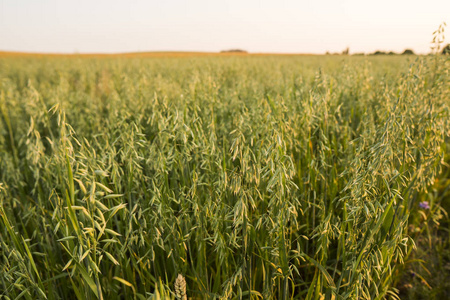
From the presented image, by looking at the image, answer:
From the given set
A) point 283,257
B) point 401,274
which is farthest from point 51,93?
point 401,274

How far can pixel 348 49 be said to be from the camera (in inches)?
130

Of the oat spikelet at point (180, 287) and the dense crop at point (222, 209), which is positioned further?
the dense crop at point (222, 209)

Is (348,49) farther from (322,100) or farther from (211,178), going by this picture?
(211,178)

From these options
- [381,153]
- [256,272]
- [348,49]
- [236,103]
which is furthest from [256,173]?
[348,49]

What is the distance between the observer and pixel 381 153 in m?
1.23

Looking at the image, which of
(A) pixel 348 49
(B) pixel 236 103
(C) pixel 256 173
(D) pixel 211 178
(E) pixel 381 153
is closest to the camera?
(E) pixel 381 153

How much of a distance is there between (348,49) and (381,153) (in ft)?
8.16

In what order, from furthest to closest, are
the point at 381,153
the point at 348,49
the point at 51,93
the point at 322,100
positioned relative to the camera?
the point at 51,93 < the point at 348,49 < the point at 322,100 < the point at 381,153

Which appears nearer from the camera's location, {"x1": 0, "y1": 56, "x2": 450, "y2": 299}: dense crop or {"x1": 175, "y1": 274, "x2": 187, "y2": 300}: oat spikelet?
{"x1": 175, "y1": 274, "x2": 187, "y2": 300}: oat spikelet

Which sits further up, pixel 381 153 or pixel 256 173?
pixel 381 153

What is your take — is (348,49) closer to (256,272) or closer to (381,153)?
(381,153)

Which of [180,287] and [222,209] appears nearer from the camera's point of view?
[180,287]

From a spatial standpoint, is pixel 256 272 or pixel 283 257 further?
pixel 256 272

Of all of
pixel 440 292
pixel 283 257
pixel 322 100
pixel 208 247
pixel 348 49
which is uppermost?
pixel 348 49
